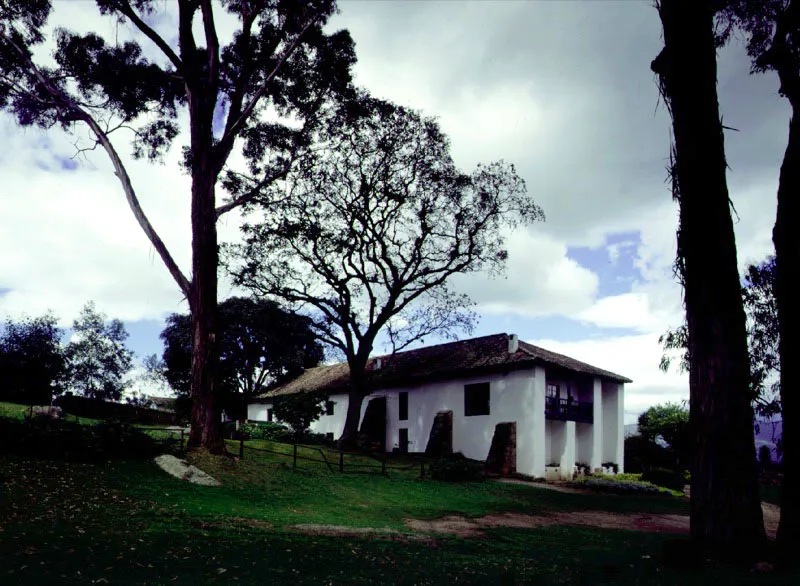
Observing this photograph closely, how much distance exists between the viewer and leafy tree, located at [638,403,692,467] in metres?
34.1

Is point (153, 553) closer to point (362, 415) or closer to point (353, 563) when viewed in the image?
point (353, 563)

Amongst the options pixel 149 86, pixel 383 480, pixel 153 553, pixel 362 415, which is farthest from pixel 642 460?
pixel 153 553

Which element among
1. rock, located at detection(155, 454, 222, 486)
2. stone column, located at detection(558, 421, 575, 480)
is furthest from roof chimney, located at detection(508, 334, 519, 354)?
rock, located at detection(155, 454, 222, 486)

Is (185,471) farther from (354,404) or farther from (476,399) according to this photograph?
(476,399)

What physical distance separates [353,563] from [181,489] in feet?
23.6

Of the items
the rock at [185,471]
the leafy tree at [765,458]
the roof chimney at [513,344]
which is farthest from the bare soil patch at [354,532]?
the leafy tree at [765,458]

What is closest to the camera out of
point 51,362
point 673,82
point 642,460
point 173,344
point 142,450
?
point 673,82

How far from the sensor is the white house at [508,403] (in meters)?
28.4

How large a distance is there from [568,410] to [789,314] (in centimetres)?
2421

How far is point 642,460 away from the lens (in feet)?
114

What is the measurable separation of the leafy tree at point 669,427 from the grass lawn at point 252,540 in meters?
20.0

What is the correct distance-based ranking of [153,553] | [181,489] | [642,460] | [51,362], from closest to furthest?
[153,553], [181,489], [642,460], [51,362]

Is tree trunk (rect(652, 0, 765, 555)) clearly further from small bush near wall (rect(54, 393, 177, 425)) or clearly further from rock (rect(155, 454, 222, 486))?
small bush near wall (rect(54, 393, 177, 425))

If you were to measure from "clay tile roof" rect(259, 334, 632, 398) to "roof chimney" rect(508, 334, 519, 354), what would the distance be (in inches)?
8.4
